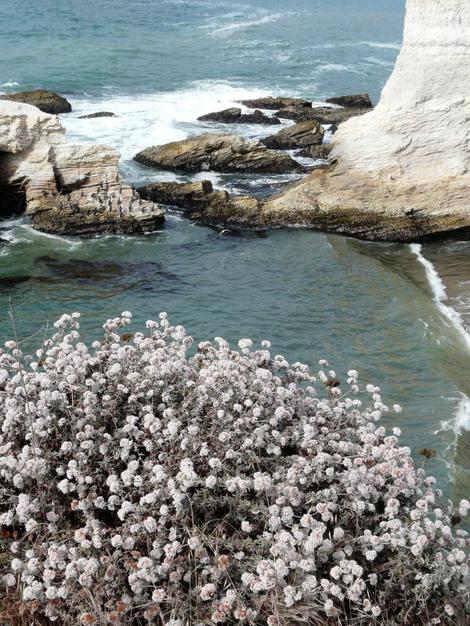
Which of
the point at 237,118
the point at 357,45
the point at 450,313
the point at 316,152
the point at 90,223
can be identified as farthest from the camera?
the point at 357,45

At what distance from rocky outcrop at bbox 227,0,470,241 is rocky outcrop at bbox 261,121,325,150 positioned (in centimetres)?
825

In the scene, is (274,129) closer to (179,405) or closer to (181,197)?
(181,197)

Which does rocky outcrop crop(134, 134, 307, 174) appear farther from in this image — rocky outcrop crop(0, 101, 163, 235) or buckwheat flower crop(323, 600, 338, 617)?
buckwheat flower crop(323, 600, 338, 617)

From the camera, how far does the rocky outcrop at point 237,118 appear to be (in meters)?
33.1

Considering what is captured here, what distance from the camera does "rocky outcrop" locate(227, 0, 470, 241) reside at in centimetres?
1966

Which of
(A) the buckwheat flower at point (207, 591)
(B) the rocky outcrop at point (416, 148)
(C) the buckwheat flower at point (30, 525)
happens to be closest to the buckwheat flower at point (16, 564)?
(C) the buckwheat flower at point (30, 525)

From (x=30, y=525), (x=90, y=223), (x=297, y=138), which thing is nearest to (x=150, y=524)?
(x=30, y=525)

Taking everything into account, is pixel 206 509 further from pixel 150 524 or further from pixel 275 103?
pixel 275 103

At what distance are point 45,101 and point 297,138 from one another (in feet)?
39.1

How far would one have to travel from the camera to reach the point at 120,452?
6.43m

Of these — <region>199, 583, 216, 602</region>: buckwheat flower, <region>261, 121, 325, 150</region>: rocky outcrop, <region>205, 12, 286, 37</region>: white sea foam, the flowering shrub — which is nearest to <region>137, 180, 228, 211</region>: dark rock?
<region>261, 121, 325, 150</region>: rocky outcrop

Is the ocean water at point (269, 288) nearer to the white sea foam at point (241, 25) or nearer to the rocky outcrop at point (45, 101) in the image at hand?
the rocky outcrop at point (45, 101)

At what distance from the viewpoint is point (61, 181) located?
799 inches

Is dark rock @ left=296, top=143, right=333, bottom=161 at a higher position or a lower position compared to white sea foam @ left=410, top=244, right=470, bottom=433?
lower
